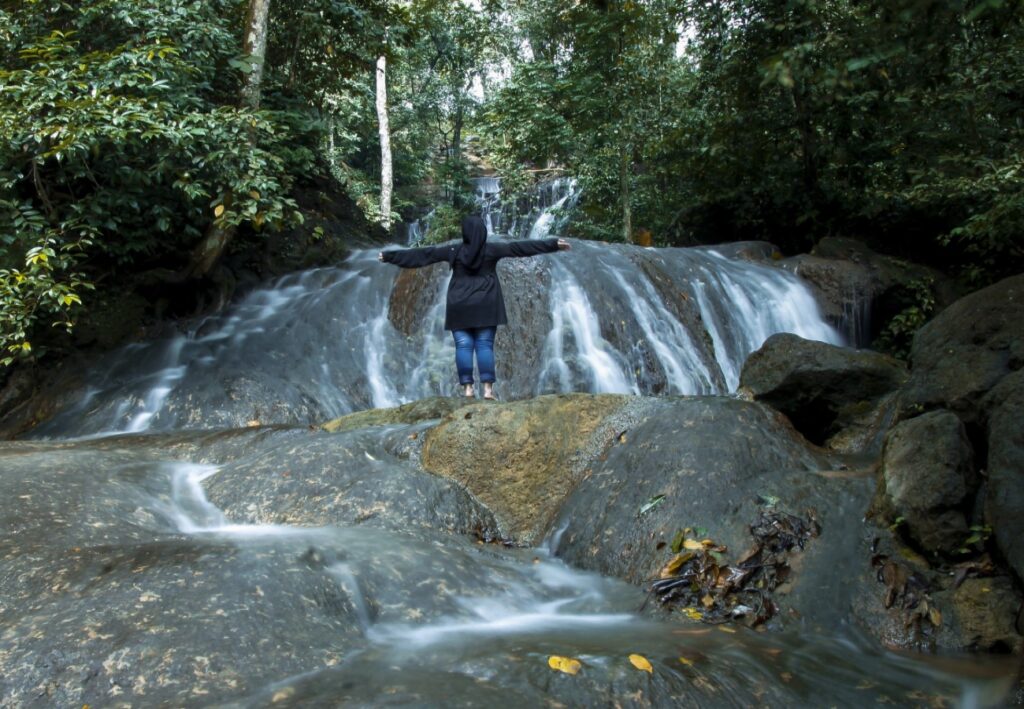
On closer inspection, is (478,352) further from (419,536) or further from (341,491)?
(419,536)

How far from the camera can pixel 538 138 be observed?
19.0m

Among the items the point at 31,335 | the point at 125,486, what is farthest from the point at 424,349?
the point at 125,486

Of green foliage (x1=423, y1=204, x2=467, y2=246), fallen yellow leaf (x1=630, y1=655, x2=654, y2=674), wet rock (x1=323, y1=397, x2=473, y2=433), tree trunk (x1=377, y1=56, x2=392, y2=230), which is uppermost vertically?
tree trunk (x1=377, y1=56, x2=392, y2=230)

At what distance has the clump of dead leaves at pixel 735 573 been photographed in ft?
13.7

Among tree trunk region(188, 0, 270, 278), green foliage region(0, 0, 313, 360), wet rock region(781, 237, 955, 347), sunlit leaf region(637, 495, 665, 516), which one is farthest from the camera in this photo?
wet rock region(781, 237, 955, 347)

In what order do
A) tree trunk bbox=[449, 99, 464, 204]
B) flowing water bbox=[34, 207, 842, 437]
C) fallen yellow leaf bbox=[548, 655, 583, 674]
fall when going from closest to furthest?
1. fallen yellow leaf bbox=[548, 655, 583, 674]
2. flowing water bbox=[34, 207, 842, 437]
3. tree trunk bbox=[449, 99, 464, 204]

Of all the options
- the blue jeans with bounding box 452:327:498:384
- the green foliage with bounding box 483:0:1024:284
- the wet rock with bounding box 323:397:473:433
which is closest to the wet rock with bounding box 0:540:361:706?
the wet rock with bounding box 323:397:473:433

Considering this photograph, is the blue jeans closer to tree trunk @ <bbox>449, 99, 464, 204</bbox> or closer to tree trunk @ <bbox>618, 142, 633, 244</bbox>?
tree trunk @ <bbox>618, 142, 633, 244</bbox>

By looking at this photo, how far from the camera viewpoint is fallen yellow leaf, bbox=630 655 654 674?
320 centimetres

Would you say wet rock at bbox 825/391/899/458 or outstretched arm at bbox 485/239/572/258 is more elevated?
outstretched arm at bbox 485/239/572/258

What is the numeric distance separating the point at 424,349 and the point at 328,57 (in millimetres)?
6956

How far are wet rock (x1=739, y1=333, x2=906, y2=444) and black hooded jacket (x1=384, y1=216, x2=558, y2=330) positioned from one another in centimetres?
244

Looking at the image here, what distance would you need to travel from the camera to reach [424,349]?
10.5 m

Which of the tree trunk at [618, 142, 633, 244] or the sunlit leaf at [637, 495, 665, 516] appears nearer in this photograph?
the sunlit leaf at [637, 495, 665, 516]
